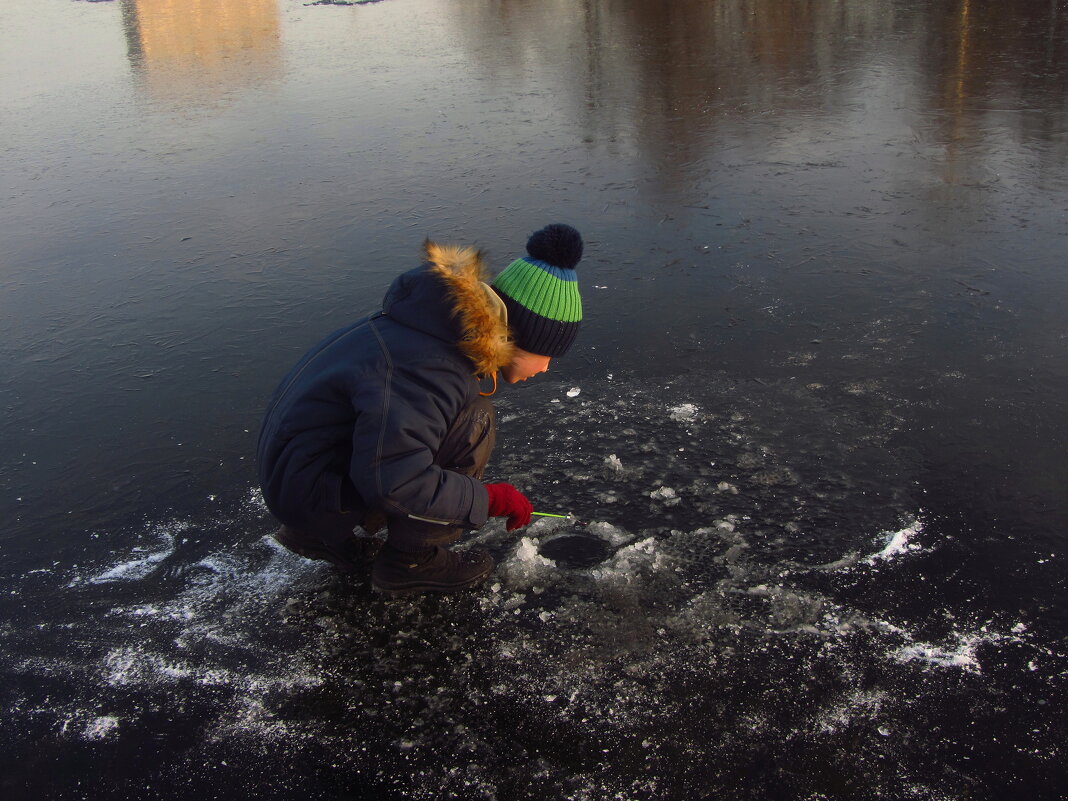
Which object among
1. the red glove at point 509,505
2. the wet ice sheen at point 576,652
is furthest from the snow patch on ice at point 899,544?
the red glove at point 509,505

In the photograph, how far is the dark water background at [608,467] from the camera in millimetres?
2117

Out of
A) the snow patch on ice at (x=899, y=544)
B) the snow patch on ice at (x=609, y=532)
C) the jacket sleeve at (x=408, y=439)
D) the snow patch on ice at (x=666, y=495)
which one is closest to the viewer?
the jacket sleeve at (x=408, y=439)

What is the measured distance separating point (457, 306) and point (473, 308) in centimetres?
4

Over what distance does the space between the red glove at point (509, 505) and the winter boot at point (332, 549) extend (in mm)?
449

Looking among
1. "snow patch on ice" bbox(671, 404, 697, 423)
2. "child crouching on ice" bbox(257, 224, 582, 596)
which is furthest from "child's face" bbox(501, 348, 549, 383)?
"snow patch on ice" bbox(671, 404, 697, 423)

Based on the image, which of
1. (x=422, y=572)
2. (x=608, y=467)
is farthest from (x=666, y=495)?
(x=422, y=572)

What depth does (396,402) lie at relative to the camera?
7.35 ft

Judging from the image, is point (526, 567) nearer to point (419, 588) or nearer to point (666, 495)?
point (419, 588)

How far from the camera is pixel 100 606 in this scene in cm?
262

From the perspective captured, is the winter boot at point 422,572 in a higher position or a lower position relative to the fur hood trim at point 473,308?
lower

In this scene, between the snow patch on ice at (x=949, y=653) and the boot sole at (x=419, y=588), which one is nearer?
A: the snow patch on ice at (x=949, y=653)

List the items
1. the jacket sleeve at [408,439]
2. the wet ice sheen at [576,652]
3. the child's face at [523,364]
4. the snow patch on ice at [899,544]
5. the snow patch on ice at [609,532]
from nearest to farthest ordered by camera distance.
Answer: the wet ice sheen at [576,652] → the jacket sleeve at [408,439] → the child's face at [523,364] → the snow patch on ice at [899,544] → the snow patch on ice at [609,532]

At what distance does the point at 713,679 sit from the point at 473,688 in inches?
23.3

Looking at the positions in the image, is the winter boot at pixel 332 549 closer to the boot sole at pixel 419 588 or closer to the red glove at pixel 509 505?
the boot sole at pixel 419 588
